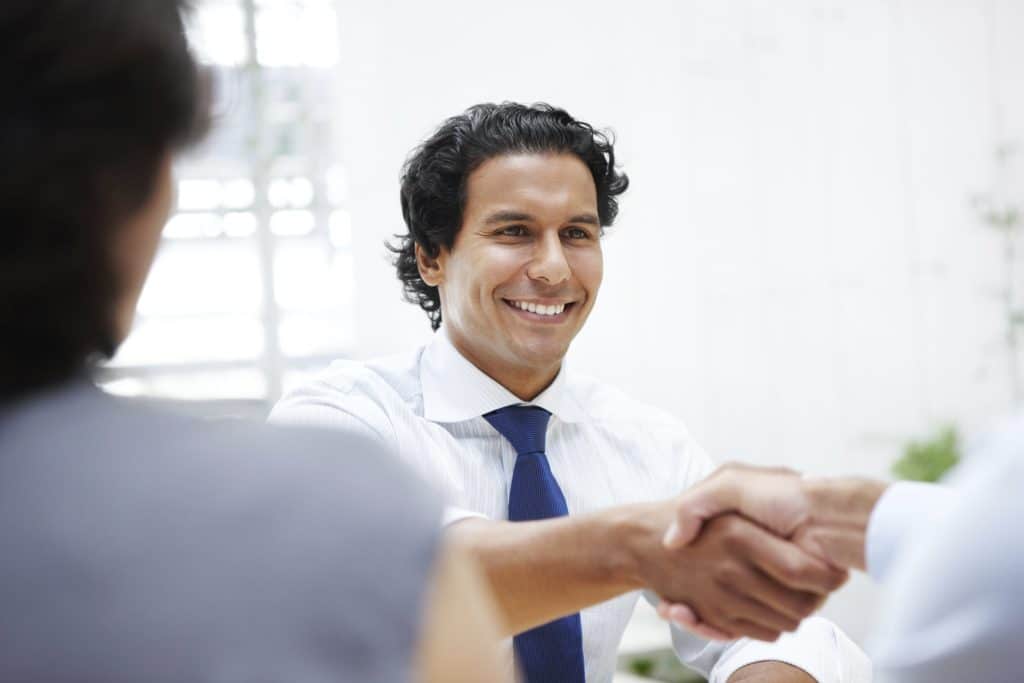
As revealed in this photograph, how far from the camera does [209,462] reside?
62cm

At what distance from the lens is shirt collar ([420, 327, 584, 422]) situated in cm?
218

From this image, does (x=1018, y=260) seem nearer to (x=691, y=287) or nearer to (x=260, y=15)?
(x=691, y=287)

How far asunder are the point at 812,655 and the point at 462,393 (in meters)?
0.76

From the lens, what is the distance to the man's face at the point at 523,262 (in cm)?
229

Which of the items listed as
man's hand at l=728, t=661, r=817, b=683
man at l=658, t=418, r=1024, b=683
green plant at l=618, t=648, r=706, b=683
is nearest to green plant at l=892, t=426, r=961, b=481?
green plant at l=618, t=648, r=706, b=683

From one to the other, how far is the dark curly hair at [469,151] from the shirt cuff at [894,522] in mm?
1219

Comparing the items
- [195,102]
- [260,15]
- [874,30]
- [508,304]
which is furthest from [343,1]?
[195,102]

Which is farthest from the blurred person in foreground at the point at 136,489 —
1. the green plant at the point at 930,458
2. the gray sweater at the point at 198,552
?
the green plant at the point at 930,458

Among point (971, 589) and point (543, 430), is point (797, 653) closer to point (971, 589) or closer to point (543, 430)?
Answer: point (543, 430)

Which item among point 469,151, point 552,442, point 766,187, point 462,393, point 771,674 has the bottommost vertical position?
point 771,674

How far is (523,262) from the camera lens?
7.71 feet

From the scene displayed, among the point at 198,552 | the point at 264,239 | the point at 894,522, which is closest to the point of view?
the point at 198,552

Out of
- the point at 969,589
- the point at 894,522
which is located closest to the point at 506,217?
the point at 894,522

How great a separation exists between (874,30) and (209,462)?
4.27m
